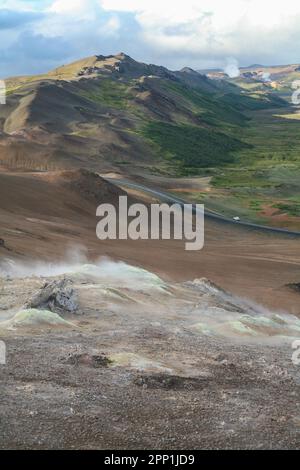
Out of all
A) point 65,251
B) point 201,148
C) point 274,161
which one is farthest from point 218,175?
point 65,251

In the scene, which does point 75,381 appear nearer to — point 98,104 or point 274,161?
point 274,161

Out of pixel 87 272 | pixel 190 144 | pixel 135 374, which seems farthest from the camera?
pixel 190 144

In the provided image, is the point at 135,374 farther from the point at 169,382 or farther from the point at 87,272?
the point at 87,272

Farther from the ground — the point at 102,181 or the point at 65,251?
the point at 102,181

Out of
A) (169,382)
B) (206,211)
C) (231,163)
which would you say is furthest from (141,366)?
(231,163)

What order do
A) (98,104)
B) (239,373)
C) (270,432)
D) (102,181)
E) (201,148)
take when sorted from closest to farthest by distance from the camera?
(270,432) → (239,373) → (102,181) → (201,148) → (98,104)

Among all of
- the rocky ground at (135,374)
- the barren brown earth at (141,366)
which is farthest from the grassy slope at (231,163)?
the rocky ground at (135,374)

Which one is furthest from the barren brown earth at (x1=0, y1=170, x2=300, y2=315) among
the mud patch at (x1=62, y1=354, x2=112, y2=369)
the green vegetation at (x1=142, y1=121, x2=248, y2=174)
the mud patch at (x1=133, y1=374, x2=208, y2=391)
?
the green vegetation at (x1=142, y1=121, x2=248, y2=174)

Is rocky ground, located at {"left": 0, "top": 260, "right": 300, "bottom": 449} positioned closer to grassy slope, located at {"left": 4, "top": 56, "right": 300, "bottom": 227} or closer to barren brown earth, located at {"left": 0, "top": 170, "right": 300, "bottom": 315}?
barren brown earth, located at {"left": 0, "top": 170, "right": 300, "bottom": 315}

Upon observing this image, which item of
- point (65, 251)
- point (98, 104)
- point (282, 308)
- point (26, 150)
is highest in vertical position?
point (98, 104)
